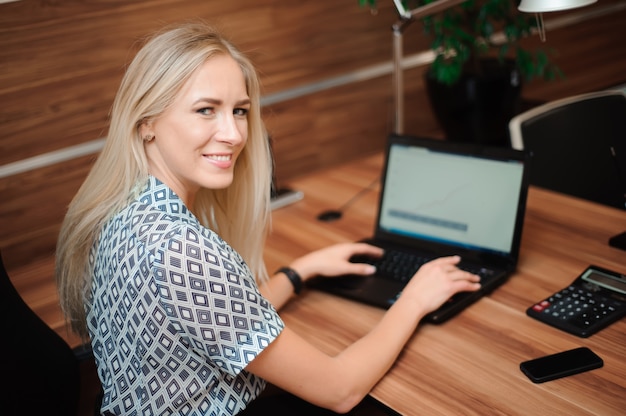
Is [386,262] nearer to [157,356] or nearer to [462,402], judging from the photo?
[462,402]

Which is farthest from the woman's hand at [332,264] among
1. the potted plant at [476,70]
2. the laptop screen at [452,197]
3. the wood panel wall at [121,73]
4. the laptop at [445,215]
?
the potted plant at [476,70]

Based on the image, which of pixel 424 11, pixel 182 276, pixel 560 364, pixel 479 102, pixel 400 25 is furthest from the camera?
pixel 479 102

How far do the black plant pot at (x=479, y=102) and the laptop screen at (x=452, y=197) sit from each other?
30.6 inches

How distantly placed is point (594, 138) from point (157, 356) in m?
1.37

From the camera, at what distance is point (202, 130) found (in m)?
1.18

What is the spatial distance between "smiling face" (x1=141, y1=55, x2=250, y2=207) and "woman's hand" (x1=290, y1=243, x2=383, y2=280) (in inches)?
14.6

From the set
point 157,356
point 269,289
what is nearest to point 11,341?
point 157,356

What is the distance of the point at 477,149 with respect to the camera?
153 centimetres

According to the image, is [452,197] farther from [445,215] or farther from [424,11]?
[424,11]

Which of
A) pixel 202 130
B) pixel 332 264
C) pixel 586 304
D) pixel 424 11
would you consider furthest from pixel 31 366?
pixel 424 11

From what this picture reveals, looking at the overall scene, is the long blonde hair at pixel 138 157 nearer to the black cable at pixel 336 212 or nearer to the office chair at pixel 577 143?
the black cable at pixel 336 212

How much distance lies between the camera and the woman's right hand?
1327mm

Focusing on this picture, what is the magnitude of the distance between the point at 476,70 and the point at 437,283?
1.25 m

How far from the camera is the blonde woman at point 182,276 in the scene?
1.05m
